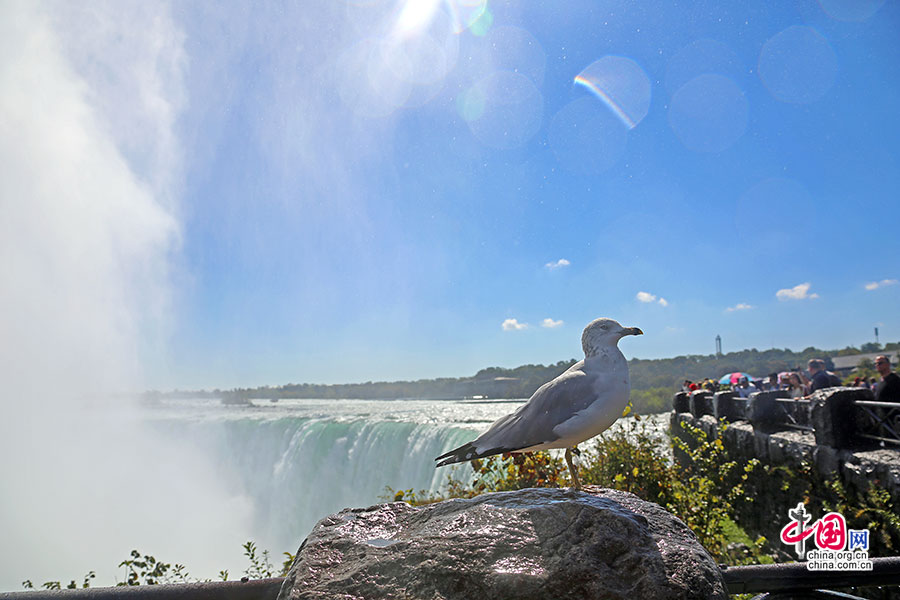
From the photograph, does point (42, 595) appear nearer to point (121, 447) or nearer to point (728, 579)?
point (728, 579)

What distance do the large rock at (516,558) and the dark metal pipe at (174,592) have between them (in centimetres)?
13

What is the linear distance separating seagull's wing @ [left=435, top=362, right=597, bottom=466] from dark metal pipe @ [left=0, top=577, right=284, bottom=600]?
92cm

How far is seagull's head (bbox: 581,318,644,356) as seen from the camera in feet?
8.11

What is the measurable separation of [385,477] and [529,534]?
47.4 ft

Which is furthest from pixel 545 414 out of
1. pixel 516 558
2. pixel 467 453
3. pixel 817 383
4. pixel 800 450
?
pixel 817 383

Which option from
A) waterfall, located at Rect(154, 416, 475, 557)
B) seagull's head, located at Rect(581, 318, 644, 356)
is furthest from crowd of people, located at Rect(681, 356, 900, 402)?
waterfall, located at Rect(154, 416, 475, 557)

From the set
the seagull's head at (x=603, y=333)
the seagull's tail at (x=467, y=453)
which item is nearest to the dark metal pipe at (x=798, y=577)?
the seagull's tail at (x=467, y=453)

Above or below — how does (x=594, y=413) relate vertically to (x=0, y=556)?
above

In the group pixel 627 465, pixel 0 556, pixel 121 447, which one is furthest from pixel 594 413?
pixel 121 447

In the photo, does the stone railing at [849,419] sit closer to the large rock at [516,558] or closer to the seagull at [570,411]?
the seagull at [570,411]

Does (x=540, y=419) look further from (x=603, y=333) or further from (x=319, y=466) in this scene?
(x=319, y=466)

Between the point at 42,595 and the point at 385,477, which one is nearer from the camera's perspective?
the point at 42,595

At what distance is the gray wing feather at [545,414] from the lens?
7.47 feet

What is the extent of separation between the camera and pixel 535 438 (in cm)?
227
